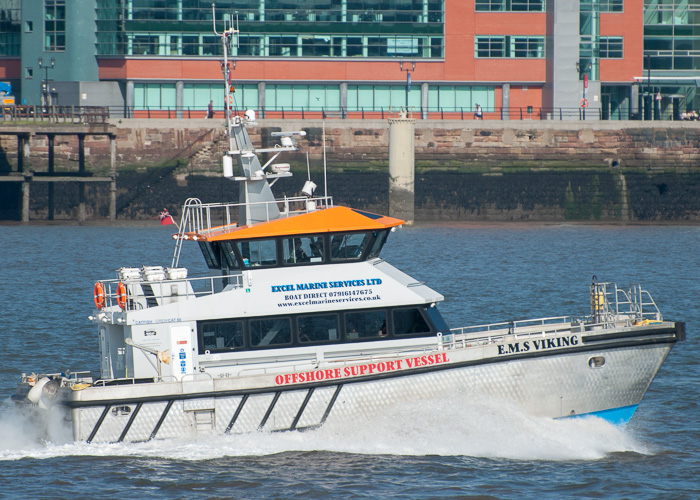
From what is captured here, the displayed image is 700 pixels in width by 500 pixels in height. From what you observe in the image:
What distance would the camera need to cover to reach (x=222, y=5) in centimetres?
6153

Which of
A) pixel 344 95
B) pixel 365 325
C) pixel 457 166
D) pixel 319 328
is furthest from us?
pixel 344 95

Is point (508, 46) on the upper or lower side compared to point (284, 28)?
lower

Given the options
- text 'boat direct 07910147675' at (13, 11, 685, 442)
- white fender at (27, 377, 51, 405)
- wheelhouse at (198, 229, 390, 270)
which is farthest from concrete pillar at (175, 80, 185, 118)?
white fender at (27, 377, 51, 405)

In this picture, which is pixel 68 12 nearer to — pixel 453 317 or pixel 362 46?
pixel 362 46

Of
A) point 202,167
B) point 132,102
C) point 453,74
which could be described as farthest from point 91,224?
point 453,74

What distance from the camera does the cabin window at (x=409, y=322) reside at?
15078 millimetres

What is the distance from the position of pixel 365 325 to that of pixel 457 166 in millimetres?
38531

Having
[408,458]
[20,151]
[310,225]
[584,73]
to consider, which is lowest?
[408,458]

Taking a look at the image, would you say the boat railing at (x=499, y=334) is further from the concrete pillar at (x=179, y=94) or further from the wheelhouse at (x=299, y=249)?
the concrete pillar at (x=179, y=94)

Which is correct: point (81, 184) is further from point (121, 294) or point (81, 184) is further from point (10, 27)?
point (121, 294)

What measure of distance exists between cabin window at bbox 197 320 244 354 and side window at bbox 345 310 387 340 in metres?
1.58

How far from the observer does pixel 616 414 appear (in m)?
14.9

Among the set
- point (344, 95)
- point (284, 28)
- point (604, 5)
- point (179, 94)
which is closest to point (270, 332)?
point (344, 95)

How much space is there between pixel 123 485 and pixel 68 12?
5351 cm
